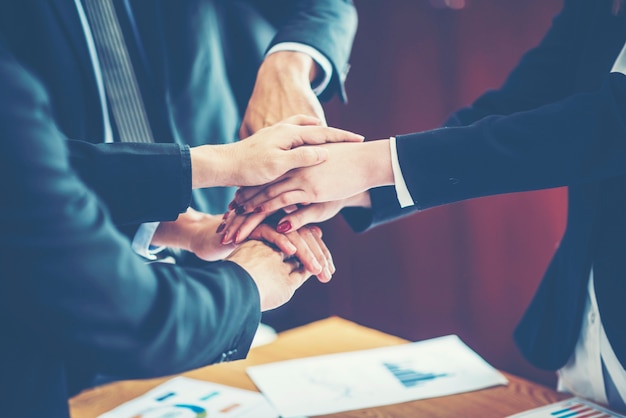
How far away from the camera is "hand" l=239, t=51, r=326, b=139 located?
1412 mm

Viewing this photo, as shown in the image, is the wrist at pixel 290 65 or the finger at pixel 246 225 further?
the wrist at pixel 290 65

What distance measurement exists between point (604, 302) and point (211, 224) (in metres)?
0.81

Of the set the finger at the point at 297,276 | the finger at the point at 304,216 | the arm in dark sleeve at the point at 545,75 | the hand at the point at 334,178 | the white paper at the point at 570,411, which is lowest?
the white paper at the point at 570,411

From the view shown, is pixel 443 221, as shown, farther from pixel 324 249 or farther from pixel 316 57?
pixel 324 249

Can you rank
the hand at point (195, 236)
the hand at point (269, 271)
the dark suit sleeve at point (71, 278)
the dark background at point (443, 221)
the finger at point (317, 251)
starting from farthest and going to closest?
the dark background at point (443, 221) < the hand at point (195, 236) < the finger at point (317, 251) < the hand at point (269, 271) < the dark suit sleeve at point (71, 278)

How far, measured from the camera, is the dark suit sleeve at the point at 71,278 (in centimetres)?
62

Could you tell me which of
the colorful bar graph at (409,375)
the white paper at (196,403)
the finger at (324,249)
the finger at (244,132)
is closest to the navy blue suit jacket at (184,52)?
the finger at (244,132)

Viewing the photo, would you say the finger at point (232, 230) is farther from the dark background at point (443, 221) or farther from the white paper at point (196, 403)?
the dark background at point (443, 221)

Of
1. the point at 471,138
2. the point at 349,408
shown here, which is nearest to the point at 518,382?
the point at 349,408

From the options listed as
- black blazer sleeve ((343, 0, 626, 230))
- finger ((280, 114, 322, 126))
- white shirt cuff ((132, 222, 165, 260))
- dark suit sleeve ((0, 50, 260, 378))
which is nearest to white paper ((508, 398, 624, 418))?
black blazer sleeve ((343, 0, 626, 230))

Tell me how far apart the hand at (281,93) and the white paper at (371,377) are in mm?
555

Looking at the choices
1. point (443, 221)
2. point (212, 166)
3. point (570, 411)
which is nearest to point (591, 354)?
point (570, 411)

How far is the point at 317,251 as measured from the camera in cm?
120

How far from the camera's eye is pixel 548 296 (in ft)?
4.10
